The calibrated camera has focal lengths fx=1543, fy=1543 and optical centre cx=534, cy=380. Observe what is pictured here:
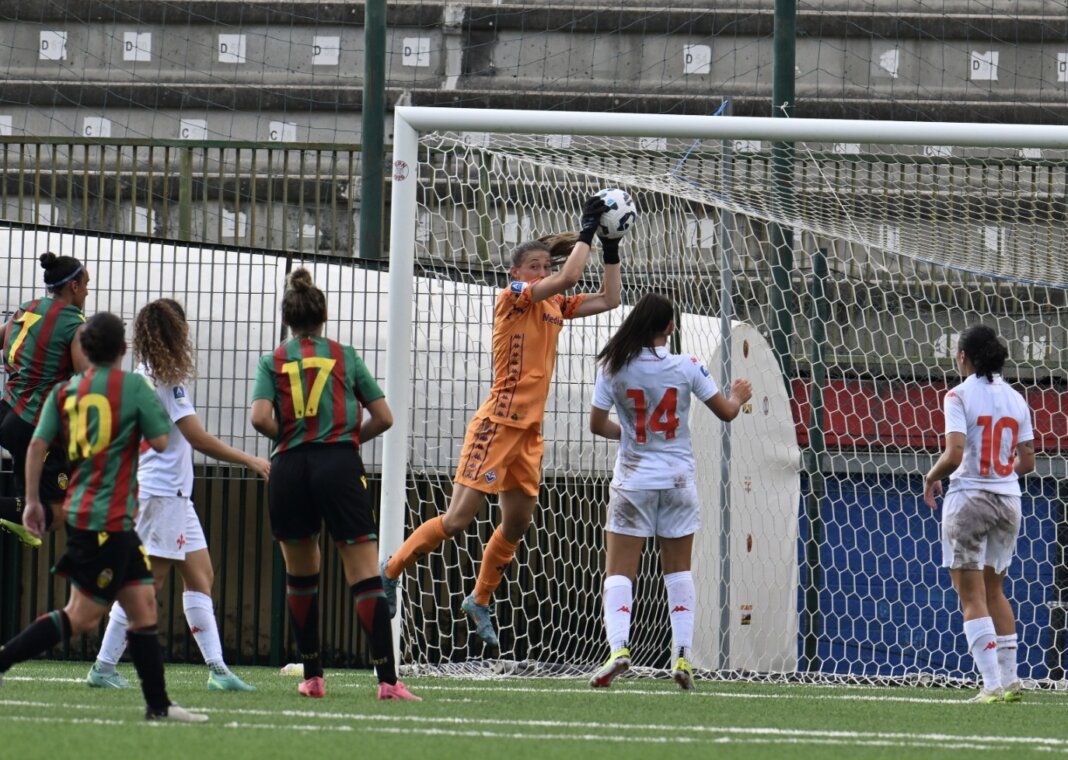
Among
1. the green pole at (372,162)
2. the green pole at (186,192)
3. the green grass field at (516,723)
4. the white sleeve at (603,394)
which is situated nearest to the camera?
the green grass field at (516,723)

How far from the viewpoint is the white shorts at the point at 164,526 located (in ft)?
21.1

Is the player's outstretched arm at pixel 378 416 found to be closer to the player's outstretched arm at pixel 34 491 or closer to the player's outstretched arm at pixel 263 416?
the player's outstretched arm at pixel 263 416

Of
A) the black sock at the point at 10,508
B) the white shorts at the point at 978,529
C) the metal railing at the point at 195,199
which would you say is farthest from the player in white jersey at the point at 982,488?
the metal railing at the point at 195,199

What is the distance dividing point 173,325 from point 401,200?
72.4 inches

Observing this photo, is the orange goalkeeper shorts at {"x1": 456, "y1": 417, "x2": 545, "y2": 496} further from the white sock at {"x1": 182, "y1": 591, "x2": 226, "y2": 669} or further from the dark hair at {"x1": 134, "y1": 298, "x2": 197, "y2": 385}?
the dark hair at {"x1": 134, "y1": 298, "x2": 197, "y2": 385}

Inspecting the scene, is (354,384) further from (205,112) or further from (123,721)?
(205,112)

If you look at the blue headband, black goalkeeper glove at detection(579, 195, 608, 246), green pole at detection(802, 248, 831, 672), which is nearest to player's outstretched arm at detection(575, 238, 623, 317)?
black goalkeeper glove at detection(579, 195, 608, 246)

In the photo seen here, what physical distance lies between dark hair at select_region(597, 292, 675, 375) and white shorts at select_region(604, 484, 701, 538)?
23.0 inches

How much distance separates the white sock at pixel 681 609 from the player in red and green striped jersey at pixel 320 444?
5.13 ft

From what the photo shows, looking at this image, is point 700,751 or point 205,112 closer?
point 700,751

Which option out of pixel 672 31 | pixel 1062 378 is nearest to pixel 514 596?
pixel 1062 378

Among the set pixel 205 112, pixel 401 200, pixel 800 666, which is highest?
pixel 205 112

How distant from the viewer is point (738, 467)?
959cm

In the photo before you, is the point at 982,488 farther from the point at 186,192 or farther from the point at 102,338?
the point at 186,192
